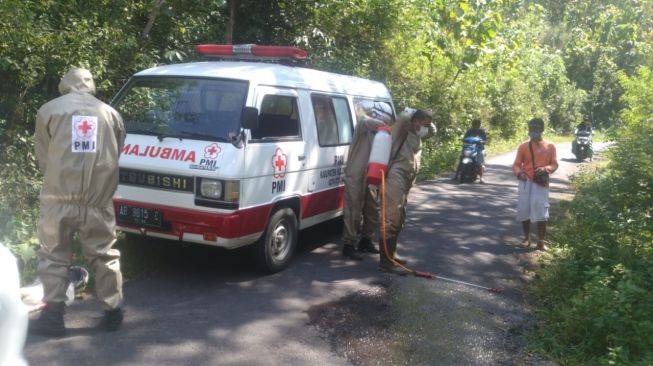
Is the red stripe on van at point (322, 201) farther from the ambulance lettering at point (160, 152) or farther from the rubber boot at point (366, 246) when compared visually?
the ambulance lettering at point (160, 152)

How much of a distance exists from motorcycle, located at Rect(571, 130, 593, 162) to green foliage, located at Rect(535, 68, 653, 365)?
1237 centimetres

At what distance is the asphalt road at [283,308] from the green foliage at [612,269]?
1.45ft

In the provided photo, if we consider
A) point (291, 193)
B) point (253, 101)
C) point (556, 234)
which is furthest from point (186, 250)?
point (556, 234)

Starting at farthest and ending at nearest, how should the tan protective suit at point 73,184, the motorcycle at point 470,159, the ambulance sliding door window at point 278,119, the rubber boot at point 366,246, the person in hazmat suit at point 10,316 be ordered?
the motorcycle at point 470,159
the rubber boot at point 366,246
the ambulance sliding door window at point 278,119
the tan protective suit at point 73,184
the person in hazmat suit at point 10,316

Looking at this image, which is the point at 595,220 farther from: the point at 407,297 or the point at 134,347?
the point at 134,347

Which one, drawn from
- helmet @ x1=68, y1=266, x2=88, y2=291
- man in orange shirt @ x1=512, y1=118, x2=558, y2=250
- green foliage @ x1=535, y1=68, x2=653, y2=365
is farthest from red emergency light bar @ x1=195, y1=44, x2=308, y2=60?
→ green foliage @ x1=535, y1=68, x2=653, y2=365

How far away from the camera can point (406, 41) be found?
54.5 feet

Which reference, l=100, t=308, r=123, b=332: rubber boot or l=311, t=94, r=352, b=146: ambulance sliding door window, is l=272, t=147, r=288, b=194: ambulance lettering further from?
l=100, t=308, r=123, b=332: rubber boot

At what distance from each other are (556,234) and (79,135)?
6986mm

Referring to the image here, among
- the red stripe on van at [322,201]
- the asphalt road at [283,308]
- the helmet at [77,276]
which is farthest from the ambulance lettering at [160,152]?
the red stripe on van at [322,201]

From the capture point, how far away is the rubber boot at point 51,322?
4.58 m

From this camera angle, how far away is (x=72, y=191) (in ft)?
14.9

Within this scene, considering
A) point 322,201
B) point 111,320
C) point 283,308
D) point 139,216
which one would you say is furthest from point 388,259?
point 111,320

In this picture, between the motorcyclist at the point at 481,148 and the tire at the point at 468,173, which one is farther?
the motorcyclist at the point at 481,148
